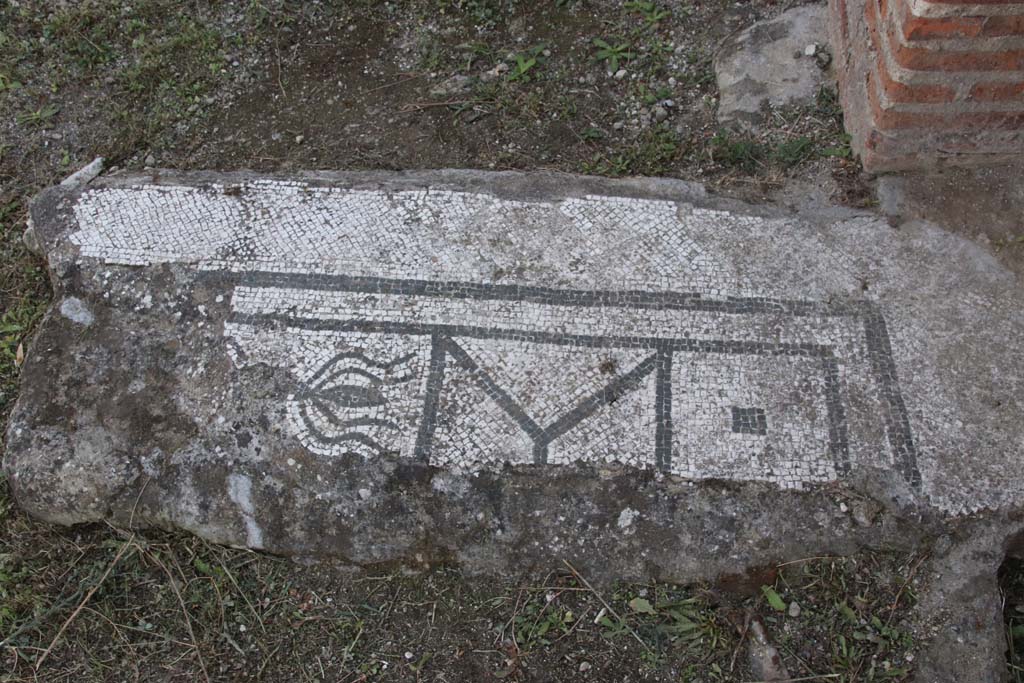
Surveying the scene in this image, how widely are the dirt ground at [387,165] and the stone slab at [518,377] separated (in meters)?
0.12

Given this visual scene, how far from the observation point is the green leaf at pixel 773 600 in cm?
230

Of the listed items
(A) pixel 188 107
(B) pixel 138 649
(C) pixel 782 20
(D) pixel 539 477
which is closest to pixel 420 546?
(D) pixel 539 477

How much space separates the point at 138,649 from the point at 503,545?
1.09 m

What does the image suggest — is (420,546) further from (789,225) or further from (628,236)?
(789,225)

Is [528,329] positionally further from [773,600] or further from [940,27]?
[940,27]

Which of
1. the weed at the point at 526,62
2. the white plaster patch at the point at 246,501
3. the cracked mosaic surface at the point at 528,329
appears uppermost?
the weed at the point at 526,62

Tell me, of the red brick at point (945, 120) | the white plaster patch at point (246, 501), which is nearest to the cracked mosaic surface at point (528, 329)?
the white plaster patch at point (246, 501)

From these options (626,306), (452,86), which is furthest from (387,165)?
(626,306)

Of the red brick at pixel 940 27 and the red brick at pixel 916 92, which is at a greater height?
the red brick at pixel 940 27

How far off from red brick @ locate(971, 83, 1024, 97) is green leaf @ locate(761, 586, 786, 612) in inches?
66.1

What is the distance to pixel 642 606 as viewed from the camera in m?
2.34

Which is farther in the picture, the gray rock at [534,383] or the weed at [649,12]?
the weed at [649,12]

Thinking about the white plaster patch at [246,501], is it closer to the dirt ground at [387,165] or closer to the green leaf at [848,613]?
the dirt ground at [387,165]

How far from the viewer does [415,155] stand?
338 cm
